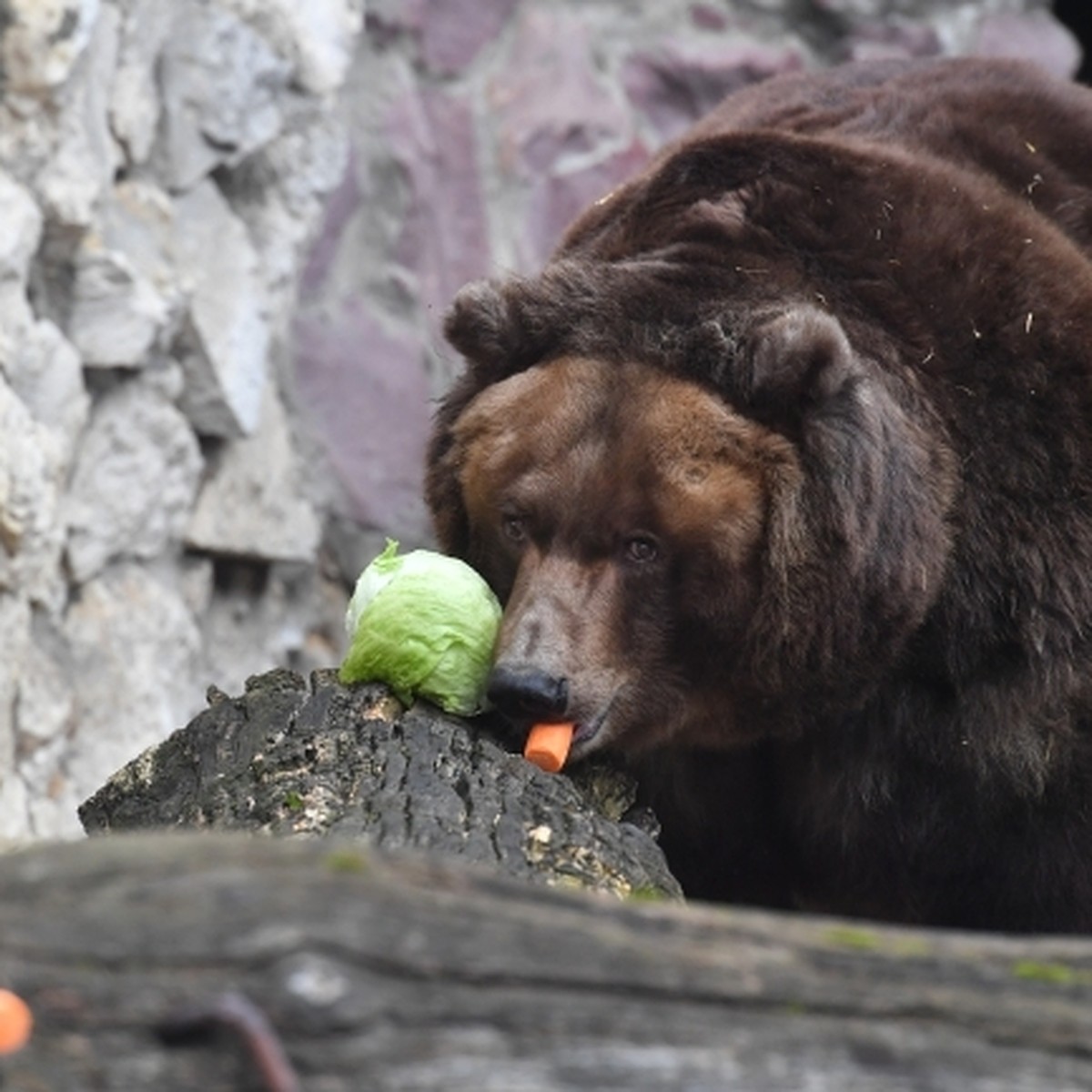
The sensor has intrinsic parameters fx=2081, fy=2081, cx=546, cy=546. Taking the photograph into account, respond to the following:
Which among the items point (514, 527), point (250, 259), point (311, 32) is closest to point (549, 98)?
point (311, 32)

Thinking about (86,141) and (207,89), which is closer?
(86,141)

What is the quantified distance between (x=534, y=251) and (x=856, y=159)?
3761 millimetres

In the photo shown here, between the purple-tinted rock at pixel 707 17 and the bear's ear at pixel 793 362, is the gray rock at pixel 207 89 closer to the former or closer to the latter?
the purple-tinted rock at pixel 707 17

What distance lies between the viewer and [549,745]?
3592 mm

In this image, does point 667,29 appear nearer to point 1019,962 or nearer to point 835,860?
point 835,860

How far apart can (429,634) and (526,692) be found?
8.0 inches

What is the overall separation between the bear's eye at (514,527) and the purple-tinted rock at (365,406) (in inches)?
132

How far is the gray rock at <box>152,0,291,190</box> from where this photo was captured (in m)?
6.61

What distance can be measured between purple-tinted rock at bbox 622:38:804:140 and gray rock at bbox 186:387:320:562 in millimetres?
2070

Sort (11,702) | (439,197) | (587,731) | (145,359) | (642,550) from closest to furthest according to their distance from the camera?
(587,731) < (642,550) < (11,702) < (145,359) < (439,197)

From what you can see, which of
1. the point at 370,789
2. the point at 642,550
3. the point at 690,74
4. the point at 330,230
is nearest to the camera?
the point at 370,789

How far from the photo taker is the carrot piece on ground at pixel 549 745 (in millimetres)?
3578

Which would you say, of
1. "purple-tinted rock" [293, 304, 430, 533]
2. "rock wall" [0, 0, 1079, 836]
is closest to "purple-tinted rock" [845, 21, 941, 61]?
"rock wall" [0, 0, 1079, 836]

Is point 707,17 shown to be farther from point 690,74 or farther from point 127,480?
point 127,480
